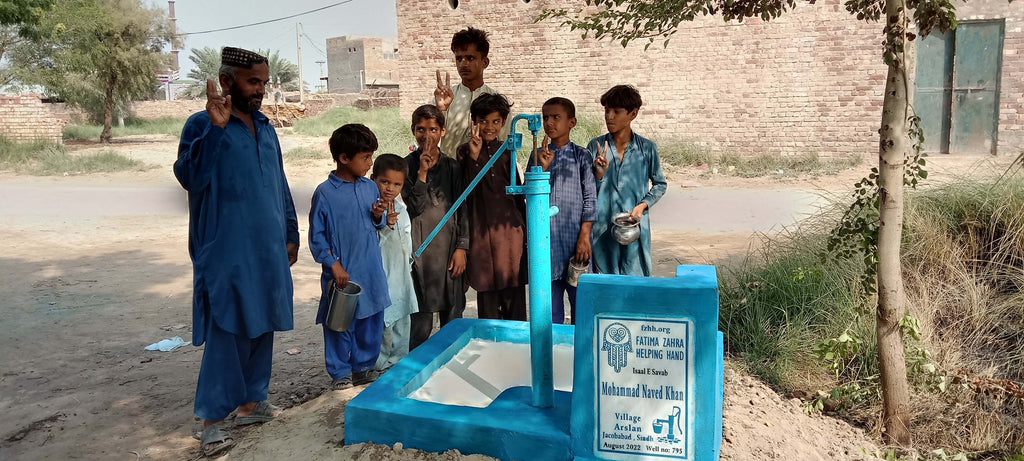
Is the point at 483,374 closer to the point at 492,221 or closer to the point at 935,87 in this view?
the point at 492,221

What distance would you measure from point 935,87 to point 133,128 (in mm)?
25468

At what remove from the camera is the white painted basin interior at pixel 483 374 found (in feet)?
8.72

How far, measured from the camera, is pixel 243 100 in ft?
9.04

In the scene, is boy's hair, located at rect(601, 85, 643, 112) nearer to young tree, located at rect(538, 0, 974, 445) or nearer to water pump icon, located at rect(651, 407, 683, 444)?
young tree, located at rect(538, 0, 974, 445)

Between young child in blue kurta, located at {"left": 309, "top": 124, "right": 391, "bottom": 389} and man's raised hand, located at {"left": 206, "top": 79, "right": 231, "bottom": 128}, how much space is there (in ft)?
1.84

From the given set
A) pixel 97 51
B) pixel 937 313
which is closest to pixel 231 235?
pixel 937 313

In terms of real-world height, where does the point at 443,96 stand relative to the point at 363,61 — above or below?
below

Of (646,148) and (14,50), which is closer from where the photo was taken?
(646,148)

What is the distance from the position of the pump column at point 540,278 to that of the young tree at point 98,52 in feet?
59.9

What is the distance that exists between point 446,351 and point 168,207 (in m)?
8.36

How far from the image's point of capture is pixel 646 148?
3617 mm

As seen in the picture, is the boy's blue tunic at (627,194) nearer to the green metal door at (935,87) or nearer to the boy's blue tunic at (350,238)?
the boy's blue tunic at (350,238)

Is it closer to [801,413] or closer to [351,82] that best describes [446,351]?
[801,413]

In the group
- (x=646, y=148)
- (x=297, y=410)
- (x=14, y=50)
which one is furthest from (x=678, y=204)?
(x=14, y=50)
